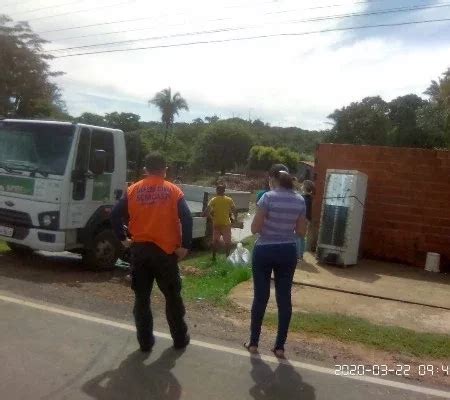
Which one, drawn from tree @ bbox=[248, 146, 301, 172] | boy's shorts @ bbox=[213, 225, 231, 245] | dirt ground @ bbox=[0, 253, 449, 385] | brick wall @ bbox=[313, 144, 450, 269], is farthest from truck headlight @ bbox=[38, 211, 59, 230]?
tree @ bbox=[248, 146, 301, 172]

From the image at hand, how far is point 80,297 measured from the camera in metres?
6.31

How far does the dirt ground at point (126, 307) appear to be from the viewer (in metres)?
4.88

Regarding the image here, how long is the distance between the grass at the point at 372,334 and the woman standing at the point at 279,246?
98cm

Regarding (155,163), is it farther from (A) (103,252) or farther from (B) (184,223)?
(A) (103,252)

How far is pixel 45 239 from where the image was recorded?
7504 mm

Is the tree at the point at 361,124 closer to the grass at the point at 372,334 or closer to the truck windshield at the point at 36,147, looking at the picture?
the truck windshield at the point at 36,147

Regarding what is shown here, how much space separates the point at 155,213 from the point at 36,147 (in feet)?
13.5

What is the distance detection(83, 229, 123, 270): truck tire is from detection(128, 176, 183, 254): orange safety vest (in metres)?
3.84

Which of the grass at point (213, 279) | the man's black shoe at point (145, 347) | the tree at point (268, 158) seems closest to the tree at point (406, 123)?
the tree at point (268, 158)

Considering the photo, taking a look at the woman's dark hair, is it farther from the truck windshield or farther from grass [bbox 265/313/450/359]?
the truck windshield

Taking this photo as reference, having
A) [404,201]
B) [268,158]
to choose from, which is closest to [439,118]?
[268,158]

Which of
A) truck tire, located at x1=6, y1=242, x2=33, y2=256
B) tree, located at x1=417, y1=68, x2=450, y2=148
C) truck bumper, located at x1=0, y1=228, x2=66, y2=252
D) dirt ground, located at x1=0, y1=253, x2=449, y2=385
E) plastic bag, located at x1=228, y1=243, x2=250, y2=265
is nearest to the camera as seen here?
dirt ground, located at x1=0, y1=253, x2=449, y2=385

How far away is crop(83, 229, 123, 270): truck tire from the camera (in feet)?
26.7

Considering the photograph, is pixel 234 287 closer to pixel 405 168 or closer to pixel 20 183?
pixel 20 183
